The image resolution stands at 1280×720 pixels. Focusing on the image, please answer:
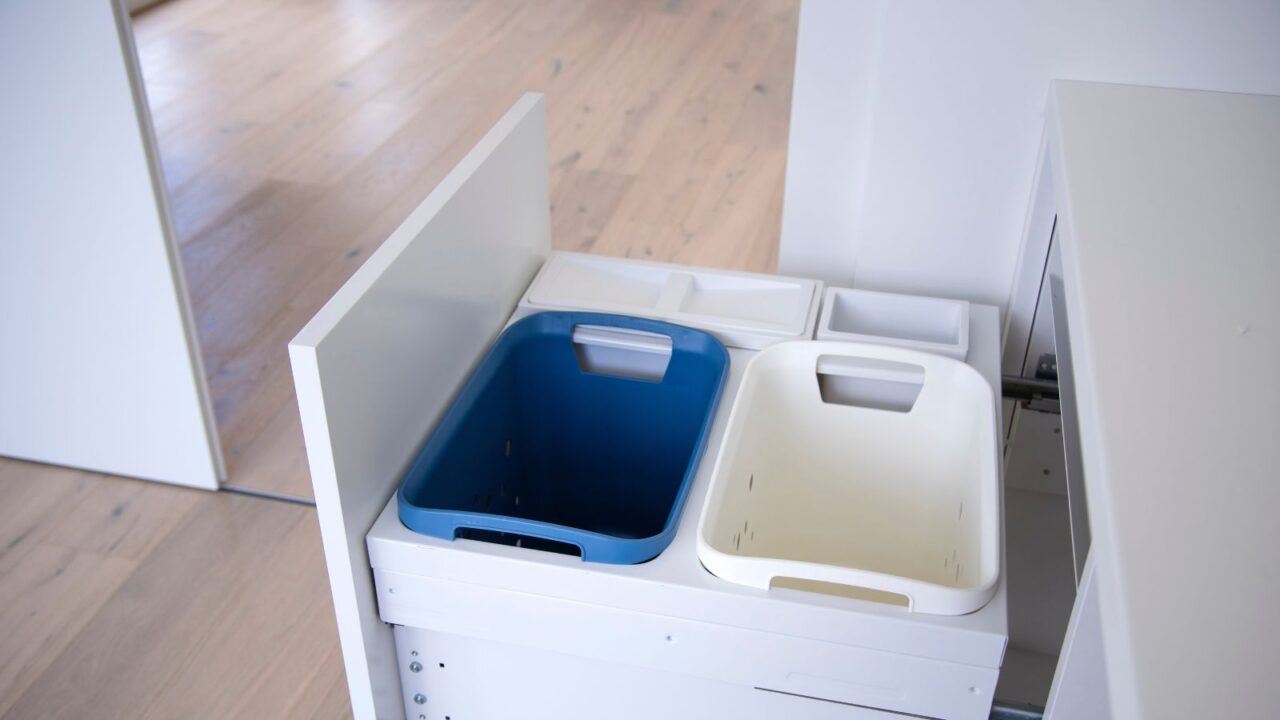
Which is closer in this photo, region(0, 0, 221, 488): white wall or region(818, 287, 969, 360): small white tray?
region(818, 287, 969, 360): small white tray

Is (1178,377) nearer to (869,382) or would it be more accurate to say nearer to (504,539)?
(869,382)

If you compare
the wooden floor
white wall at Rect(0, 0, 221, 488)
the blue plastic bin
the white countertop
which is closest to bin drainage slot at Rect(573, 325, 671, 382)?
the blue plastic bin

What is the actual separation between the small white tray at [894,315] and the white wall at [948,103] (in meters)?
0.12

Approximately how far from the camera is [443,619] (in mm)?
1166

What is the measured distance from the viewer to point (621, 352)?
147cm

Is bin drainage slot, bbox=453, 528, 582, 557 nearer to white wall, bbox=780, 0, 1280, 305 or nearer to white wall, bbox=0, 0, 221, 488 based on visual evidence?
white wall, bbox=780, 0, 1280, 305

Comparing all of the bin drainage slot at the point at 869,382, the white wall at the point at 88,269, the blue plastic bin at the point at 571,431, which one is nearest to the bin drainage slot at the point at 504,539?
the blue plastic bin at the point at 571,431

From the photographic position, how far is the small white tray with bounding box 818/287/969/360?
1.49 meters

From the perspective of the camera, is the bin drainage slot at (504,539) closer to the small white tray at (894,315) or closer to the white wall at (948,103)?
the small white tray at (894,315)

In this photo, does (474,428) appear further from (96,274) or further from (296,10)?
(296,10)

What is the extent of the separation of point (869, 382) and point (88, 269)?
1242 mm

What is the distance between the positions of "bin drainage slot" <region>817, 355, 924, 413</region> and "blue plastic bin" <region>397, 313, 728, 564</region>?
14 centimetres

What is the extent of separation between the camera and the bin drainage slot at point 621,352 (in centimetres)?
145

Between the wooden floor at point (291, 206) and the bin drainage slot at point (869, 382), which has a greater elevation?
the bin drainage slot at point (869, 382)
